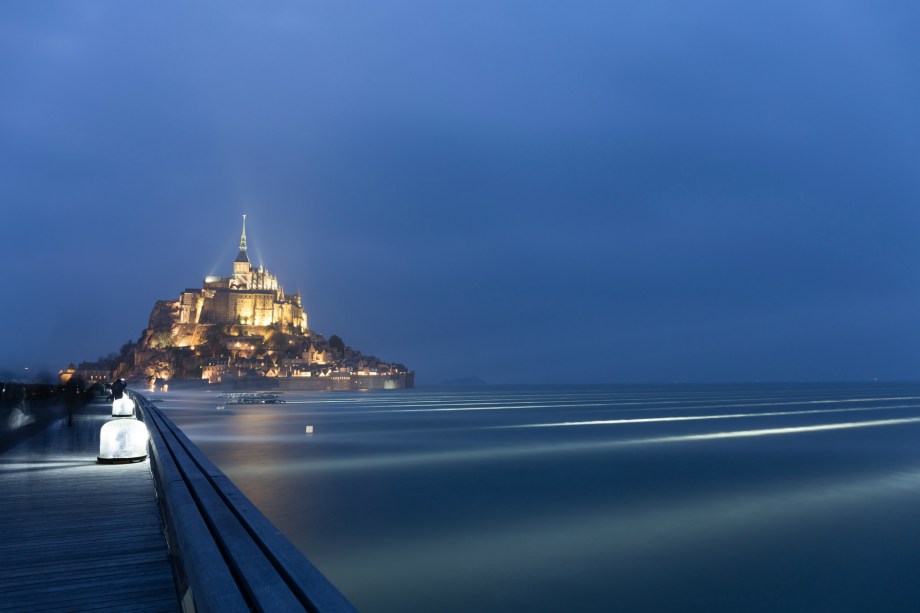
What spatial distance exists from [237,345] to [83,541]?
159814 mm

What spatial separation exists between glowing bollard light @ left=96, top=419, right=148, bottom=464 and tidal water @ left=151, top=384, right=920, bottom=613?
112 inches

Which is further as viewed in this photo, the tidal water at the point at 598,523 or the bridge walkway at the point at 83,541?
the tidal water at the point at 598,523

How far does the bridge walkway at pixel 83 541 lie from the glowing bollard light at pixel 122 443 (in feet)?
0.91

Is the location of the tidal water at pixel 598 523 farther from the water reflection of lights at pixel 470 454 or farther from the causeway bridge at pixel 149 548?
the causeway bridge at pixel 149 548

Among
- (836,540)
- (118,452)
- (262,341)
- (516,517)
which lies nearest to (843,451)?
(836,540)

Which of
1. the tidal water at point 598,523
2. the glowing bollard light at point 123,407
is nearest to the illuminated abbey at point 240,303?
the tidal water at point 598,523

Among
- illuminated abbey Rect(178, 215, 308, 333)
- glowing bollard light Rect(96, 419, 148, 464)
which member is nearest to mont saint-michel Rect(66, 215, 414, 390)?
illuminated abbey Rect(178, 215, 308, 333)

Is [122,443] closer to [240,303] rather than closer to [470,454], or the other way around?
[470,454]

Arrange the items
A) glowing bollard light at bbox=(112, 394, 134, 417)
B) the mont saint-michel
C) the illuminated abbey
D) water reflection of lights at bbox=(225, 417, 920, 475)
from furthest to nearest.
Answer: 1. the illuminated abbey
2. the mont saint-michel
3. glowing bollard light at bbox=(112, 394, 134, 417)
4. water reflection of lights at bbox=(225, 417, 920, 475)

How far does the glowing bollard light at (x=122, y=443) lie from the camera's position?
40.3 ft

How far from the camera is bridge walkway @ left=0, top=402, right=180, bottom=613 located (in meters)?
5.03

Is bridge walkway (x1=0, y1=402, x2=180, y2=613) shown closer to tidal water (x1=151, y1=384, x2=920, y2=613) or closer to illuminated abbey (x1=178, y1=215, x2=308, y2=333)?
tidal water (x1=151, y1=384, x2=920, y2=613)

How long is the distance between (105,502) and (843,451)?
2716cm

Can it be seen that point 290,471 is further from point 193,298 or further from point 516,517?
point 193,298
